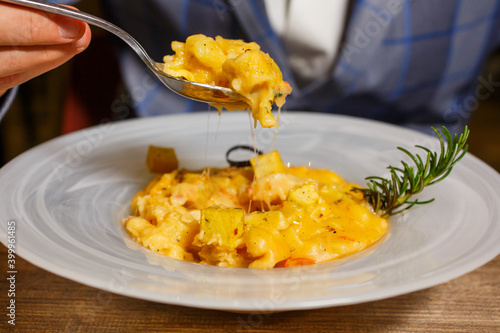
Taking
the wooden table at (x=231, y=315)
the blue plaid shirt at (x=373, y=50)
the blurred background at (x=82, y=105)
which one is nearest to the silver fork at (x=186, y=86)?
the wooden table at (x=231, y=315)

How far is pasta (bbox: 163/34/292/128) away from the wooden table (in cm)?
53

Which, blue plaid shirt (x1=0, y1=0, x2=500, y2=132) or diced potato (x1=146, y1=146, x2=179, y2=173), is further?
blue plaid shirt (x1=0, y1=0, x2=500, y2=132)

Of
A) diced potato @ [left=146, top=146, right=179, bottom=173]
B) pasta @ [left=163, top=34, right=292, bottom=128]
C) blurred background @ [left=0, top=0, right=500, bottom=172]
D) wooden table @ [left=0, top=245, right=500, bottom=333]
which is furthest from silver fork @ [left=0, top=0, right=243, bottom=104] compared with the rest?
blurred background @ [left=0, top=0, right=500, bottom=172]

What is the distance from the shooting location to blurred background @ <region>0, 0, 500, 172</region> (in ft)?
9.95

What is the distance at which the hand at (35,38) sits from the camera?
1261 mm

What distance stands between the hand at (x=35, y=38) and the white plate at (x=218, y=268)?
0.39m

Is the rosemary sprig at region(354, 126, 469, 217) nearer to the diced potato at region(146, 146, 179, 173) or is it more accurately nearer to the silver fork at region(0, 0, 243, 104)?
the silver fork at region(0, 0, 243, 104)

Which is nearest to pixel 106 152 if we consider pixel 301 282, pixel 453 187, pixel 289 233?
pixel 289 233

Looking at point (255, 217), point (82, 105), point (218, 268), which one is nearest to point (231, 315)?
point (218, 268)

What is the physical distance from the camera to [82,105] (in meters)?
3.04

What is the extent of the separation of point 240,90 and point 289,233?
1.39 ft

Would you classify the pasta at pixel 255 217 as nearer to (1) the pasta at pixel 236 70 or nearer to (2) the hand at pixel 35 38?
(1) the pasta at pixel 236 70

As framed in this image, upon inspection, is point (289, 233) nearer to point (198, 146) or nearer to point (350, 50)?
point (198, 146)

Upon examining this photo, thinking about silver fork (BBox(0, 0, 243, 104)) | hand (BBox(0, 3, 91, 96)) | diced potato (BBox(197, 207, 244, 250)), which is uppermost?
hand (BBox(0, 3, 91, 96))
